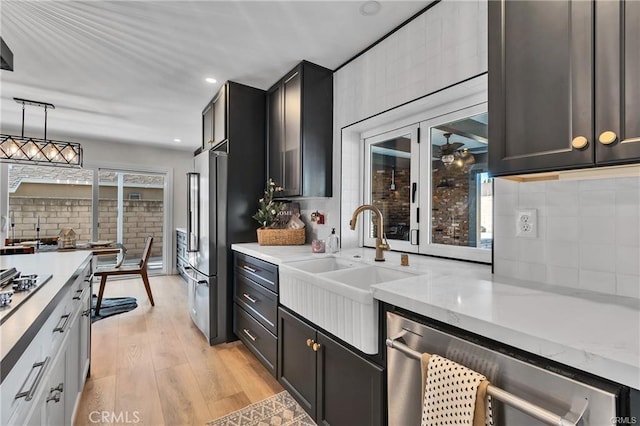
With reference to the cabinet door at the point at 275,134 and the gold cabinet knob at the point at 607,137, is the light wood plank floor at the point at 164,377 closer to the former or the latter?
the cabinet door at the point at 275,134

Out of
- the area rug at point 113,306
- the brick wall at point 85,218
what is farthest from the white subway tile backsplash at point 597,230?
the brick wall at point 85,218

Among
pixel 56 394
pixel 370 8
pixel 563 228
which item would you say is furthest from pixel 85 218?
pixel 563 228

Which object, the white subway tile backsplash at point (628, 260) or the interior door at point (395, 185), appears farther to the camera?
the interior door at point (395, 185)

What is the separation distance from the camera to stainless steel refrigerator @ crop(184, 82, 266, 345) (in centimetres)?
273

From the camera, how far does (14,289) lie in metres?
1.16

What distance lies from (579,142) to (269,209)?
232 centimetres

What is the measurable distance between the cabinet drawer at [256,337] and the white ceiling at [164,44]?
2140 millimetres

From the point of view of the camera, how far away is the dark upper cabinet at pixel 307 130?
2.54 m

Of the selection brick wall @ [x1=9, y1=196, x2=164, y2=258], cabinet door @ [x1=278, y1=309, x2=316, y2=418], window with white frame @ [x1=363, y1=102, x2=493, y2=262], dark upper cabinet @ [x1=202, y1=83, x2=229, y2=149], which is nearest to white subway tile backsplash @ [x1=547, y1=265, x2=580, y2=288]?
window with white frame @ [x1=363, y1=102, x2=493, y2=262]

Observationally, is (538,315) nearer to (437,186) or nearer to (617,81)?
(617,81)

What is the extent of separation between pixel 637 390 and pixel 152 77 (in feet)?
11.6

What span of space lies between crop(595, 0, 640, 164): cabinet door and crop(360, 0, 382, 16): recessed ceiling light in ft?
3.96

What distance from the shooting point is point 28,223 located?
4766 millimetres

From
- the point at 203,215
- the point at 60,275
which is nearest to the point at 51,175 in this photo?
the point at 203,215
